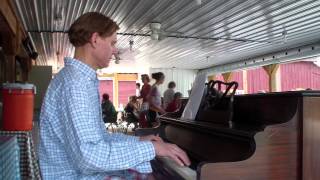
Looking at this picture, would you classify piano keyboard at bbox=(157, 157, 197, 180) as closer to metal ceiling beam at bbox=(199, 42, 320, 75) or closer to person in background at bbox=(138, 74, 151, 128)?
person in background at bbox=(138, 74, 151, 128)

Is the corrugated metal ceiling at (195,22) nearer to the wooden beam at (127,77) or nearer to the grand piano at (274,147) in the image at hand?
the grand piano at (274,147)

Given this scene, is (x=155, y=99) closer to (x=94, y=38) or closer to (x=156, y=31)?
(x=156, y=31)

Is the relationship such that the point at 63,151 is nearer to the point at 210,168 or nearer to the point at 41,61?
the point at 210,168

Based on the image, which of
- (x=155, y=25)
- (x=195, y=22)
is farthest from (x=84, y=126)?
(x=195, y=22)

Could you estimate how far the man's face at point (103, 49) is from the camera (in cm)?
147

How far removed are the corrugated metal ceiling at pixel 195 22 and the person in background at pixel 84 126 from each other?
4729 mm

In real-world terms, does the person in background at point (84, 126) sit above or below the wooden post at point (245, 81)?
below

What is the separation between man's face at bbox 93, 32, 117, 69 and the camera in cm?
147

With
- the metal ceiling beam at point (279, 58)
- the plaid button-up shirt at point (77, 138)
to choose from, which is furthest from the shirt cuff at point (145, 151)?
the metal ceiling beam at point (279, 58)

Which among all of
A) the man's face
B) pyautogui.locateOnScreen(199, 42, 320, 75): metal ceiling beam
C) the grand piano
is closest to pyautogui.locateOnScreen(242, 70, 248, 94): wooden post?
pyautogui.locateOnScreen(199, 42, 320, 75): metal ceiling beam

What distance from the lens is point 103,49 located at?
1.49 metres

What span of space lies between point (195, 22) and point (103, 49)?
6.26 meters

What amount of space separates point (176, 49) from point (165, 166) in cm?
942

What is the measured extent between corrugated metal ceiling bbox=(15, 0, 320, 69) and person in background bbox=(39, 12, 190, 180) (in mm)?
4729
